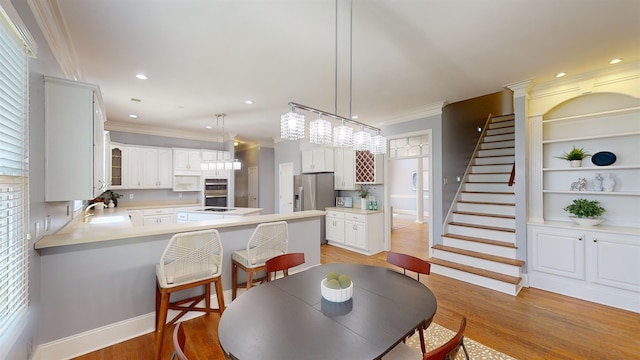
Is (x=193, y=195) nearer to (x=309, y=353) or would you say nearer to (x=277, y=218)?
(x=277, y=218)

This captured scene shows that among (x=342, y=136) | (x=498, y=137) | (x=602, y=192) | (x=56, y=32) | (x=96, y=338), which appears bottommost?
(x=96, y=338)

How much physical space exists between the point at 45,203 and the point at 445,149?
5.03m

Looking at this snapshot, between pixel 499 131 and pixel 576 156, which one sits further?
pixel 499 131

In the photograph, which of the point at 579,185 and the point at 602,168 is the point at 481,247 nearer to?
the point at 579,185

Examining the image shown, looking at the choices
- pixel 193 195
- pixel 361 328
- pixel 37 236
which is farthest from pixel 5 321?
pixel 193 195

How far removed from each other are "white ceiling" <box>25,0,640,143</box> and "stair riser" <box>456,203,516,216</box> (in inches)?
77.0

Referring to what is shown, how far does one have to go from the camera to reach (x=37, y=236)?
1896 mm

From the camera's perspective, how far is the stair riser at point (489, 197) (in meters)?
4.48

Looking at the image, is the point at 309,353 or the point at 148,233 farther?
the point at 148,233

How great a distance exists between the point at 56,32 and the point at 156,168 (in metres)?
4.31

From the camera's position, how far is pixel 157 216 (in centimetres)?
574

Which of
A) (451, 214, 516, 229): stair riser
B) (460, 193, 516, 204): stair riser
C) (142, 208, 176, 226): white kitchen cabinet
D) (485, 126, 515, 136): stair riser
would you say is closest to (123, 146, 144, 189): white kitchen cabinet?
(142, 208, 176, 226): white kitchen cabinet

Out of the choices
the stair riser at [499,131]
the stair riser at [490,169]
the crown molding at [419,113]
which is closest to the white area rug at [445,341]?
the crown molding at [419,113]

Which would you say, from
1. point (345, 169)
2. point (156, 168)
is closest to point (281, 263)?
point (345, 169)
